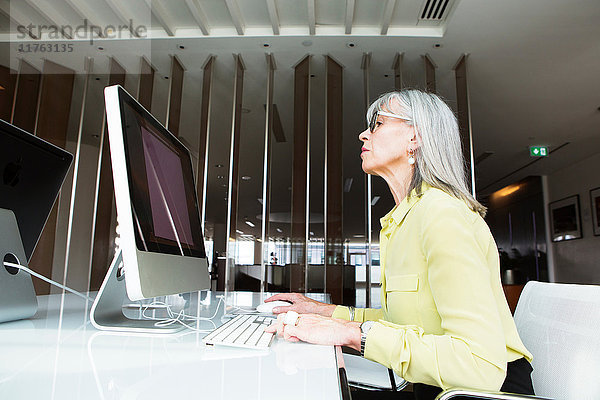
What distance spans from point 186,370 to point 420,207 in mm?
633

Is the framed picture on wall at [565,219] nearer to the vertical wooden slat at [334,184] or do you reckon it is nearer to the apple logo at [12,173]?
the vertical wooden slat at [334,184]

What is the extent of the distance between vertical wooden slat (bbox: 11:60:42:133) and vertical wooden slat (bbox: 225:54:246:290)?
8.41 ft

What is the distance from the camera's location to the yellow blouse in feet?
2.48

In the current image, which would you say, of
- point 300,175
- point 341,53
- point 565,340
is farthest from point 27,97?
point 565,340

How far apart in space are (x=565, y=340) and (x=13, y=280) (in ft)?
4.69

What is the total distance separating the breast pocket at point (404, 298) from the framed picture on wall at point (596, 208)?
8272 mm

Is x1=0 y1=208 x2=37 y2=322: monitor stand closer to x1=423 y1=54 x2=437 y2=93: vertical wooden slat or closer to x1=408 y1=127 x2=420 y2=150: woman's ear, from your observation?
x1=408 y1=127 x2=420 y2=150: woman's ear

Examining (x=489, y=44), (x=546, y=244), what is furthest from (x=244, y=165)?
(x=546, y=244)

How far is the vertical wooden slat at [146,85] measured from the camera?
5.03 m

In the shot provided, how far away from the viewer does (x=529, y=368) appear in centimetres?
92

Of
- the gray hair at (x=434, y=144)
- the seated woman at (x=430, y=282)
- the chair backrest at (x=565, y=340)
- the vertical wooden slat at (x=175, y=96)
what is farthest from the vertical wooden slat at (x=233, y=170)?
the chair backrest at (x=565, y=340)

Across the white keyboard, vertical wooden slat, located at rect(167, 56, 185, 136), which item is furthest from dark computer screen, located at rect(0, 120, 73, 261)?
vertical wooden slat, located at rect(167, 56, 185, 136)

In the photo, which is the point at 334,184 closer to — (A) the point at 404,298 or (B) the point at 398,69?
(B) the point at 398,69

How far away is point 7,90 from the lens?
16.4 ft
